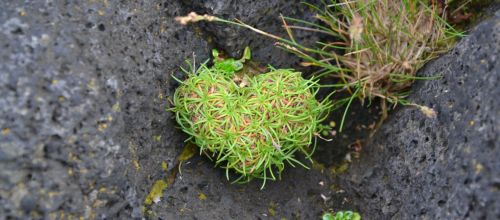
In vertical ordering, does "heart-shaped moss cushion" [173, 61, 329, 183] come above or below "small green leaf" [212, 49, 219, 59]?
below

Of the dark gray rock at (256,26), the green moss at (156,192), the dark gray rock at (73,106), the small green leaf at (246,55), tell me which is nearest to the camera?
the dark gray rock at (73,106)

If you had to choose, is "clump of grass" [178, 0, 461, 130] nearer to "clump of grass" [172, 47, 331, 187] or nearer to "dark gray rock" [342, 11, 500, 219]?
"dark gray rock" [342, 11, 500, 219]

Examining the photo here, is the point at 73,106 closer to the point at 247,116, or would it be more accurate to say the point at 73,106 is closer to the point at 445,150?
the point at 247,116

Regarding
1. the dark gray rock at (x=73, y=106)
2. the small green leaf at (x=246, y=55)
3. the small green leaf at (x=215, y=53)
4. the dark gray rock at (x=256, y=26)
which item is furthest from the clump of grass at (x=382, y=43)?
the dark gray rock at (x=73, y=106)

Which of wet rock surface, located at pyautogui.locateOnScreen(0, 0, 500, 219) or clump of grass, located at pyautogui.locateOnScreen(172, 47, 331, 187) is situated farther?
clump of grass, located at pyautogui.locateOnScreen(172, 47, 331, 187)

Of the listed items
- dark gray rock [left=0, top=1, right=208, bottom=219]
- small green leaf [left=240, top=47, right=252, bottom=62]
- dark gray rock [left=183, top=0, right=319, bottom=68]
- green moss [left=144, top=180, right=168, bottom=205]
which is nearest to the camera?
dark gray rock [left=0, top=1, right=208, bottom=219]

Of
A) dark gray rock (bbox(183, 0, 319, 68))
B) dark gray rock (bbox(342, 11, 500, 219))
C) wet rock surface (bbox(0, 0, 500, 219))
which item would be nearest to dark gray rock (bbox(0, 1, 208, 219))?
wet rock surface (bbox(0, 0, 500, 219))

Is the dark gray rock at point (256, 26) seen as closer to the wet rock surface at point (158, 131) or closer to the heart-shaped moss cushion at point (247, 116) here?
the wet rock surface at point (158, 131)

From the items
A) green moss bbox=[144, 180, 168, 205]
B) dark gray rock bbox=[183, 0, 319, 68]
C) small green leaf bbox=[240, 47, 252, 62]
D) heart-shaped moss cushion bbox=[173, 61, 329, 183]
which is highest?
dark gray rock bbox=[183, 0, 319, 68]

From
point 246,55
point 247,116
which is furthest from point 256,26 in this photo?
point 247,116
